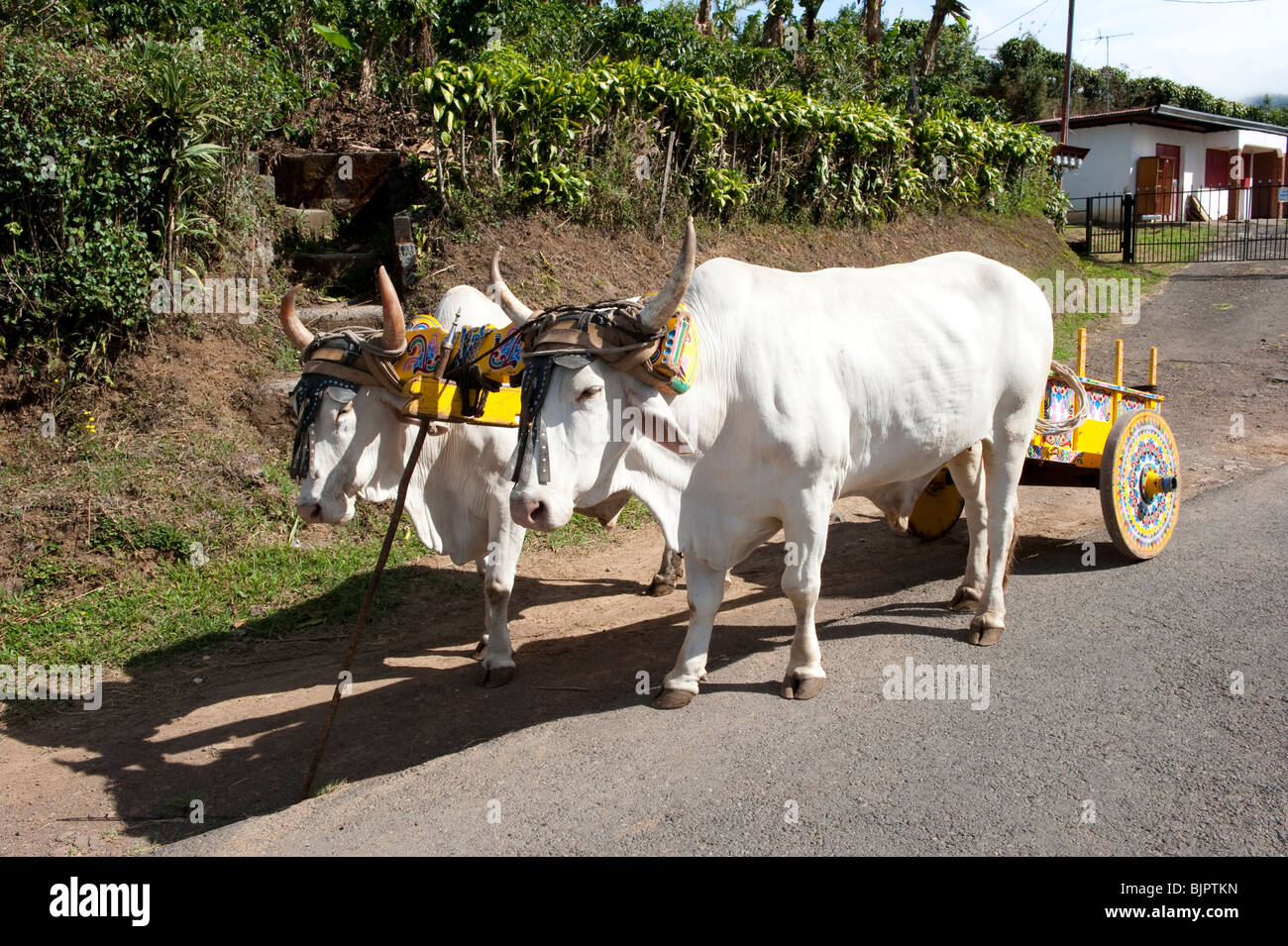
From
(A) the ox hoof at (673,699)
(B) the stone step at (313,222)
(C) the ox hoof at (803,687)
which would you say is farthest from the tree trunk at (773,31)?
(A) the ox hoof at (673,699)

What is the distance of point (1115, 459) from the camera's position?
573 centimetres

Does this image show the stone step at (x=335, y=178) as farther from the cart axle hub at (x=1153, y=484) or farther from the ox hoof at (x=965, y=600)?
the cart axle hub at (x=1153, y=484)

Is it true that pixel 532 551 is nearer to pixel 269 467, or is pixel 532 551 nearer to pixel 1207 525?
pixel 269 467

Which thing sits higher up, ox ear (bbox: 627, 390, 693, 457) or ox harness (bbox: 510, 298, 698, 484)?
ox harness (bbox: 510, 298, 698, 484)

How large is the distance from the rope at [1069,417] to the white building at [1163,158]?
21.8 m

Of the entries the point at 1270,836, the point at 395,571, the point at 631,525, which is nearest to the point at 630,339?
the point at 1270,836

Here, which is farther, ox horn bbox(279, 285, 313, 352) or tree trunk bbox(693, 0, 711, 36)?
tree trunk bbox(693, 0, 711, 36)

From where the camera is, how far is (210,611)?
21.4 ft

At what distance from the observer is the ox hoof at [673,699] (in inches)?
173

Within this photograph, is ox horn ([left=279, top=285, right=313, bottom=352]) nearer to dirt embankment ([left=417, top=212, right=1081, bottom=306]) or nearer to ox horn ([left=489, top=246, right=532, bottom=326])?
ox horn ([left=489, top=246, right=532, bottom=326])

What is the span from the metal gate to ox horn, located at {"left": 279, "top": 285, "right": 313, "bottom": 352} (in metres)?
17.8

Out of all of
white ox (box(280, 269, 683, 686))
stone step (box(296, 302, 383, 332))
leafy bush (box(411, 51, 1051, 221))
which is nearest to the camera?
white ox (box(280, 269, 683, 686))

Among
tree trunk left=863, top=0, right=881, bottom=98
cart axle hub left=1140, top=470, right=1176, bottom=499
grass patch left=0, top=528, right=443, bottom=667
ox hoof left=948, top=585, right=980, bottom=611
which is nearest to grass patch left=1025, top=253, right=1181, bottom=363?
tree trunk left=863, top=0, right=881, bottom=98

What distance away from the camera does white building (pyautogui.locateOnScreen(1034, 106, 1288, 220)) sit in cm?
2647
